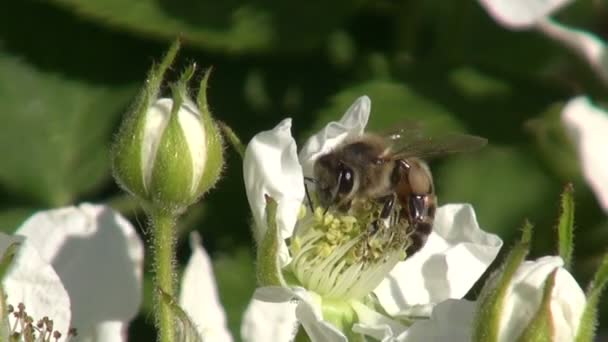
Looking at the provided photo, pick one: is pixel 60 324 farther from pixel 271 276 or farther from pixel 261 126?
pixel 261 126

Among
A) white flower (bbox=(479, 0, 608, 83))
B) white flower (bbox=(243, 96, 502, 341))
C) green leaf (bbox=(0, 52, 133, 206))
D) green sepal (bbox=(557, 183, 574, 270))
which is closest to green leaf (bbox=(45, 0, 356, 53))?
green leaf (bbox=(0, 52, 133, 206))

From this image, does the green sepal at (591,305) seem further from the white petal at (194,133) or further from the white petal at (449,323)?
the white petal at (194,133)

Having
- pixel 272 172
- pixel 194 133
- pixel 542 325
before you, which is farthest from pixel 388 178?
pixel 542 325

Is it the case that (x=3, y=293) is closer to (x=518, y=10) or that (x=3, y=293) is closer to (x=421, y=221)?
(x=421, y=221)

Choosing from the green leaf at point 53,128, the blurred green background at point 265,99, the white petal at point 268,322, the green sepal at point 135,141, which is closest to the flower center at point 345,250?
the white petal at point 268,322

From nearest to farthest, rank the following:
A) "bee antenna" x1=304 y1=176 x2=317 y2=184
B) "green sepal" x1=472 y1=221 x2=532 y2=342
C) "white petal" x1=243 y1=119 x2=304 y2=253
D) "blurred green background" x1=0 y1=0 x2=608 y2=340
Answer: "green sepal" x1=472 y1=221 x2=532 y2=342
"white petal" x1=243 y1=119 x2=304 y2=253
"bee antenna" x1=304 y1=176 x2=317 y2=184
"blurred green background" x1=0 y1=0 x2=608 y2=340

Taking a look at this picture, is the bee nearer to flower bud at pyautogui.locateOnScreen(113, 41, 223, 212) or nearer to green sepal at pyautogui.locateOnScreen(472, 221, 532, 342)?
flower bud at pyautogui.locateOnScreen(113, 41, 223, 212)
